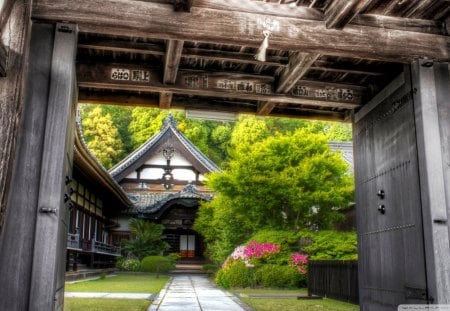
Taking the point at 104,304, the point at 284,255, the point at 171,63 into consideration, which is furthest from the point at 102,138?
the point at 171,63

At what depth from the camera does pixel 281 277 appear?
14406 millimetres

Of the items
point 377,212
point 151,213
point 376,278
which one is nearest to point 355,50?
point 377,212

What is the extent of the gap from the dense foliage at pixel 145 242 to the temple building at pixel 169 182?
3.80 ft

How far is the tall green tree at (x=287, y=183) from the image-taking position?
15.0 meters

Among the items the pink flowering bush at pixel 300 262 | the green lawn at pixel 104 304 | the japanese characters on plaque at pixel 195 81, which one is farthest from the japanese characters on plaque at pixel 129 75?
the pink flowering bush at pixel 300 262

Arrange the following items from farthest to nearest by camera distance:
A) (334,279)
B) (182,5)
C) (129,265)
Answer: (129,265), (334,279), (182,5)

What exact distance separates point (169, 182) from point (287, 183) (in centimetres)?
1656

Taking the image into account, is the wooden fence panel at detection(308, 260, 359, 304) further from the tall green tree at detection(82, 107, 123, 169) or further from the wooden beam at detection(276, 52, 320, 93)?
the tall green tree at detection(82, 107, 123, 169)

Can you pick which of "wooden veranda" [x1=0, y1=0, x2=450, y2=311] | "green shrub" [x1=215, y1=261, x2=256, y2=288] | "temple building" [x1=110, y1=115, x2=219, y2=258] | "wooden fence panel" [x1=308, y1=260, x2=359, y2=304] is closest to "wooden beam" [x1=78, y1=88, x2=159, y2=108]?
"wooden veranda" [x1=0, y1=0, x2=450, y2=311]

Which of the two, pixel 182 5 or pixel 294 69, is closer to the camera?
pixel 182 5

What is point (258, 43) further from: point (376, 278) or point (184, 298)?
point (184, 298)

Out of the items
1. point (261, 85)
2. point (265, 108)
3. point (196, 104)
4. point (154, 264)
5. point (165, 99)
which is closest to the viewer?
point (261, 85)

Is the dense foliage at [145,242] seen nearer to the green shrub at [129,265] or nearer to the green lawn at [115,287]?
the green shrub at [129,265]

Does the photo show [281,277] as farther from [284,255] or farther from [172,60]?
[172,60]
